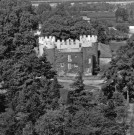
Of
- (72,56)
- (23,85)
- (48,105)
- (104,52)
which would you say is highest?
(104,52)

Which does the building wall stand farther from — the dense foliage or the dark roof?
the dense foliage

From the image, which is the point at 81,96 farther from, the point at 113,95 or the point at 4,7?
the point at 4,7

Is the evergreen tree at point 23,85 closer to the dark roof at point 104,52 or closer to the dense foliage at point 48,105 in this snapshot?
the dense foliage at point 48,105

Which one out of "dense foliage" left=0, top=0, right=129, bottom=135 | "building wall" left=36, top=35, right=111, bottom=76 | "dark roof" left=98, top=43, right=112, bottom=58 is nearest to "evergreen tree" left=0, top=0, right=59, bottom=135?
"dense foliage" left=0, top=0, right=129, bottom=135

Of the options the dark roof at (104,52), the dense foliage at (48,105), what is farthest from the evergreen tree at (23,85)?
the dark roof at (104,52)

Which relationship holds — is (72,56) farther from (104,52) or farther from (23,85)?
(23,85)

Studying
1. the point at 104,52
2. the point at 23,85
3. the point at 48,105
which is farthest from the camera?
the point at 104,52

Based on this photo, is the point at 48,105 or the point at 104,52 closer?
the point at 48,105

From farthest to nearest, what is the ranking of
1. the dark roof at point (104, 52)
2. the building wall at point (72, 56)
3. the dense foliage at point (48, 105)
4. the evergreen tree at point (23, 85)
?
the dark roof at point (104, 52)
the building wall at point (72, 56)
the evergreen tree at point (23, 85)
the dense foliage at point (48, 105)

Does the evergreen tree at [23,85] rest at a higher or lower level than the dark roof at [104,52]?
lower

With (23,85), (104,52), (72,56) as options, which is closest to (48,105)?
(23,85)

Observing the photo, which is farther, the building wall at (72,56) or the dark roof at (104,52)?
the dark roof at (104,52)
